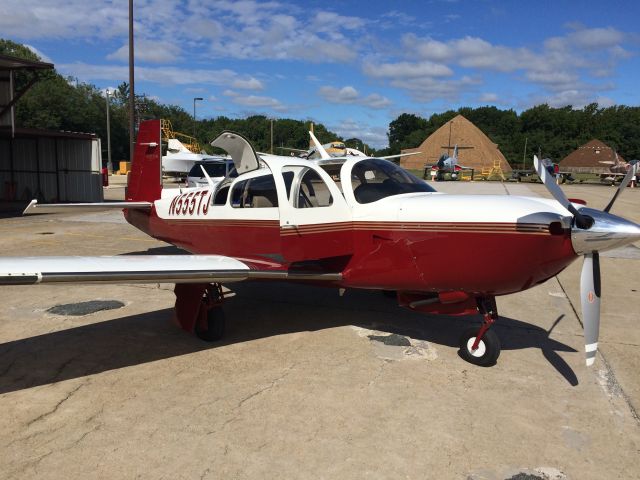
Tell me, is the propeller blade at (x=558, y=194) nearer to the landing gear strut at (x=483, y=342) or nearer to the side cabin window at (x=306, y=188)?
the landing gear strut at (x=483, y=342)

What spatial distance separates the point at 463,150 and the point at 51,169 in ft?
278

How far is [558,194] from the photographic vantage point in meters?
4.34

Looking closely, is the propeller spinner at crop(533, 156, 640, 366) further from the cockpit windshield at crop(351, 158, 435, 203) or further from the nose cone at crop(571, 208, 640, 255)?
the cockpit windshield at crop(351, 158, 435, 203)

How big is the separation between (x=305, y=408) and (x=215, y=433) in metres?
0.77

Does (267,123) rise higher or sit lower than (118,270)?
higher

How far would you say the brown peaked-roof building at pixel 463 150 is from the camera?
92.7m

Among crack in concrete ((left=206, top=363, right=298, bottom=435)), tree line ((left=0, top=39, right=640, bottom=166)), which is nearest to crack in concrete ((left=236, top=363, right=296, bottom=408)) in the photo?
crack in concrete ((left=206, top=363, right=298, bottom=435))

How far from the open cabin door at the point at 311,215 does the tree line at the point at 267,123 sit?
62.6 metres

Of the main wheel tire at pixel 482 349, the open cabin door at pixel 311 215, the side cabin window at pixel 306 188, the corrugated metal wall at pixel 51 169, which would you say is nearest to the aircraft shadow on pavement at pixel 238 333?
the main wheel tire at pixel 482 349

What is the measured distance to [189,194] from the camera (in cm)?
721

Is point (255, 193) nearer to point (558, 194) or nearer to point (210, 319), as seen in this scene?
point (210, 319)

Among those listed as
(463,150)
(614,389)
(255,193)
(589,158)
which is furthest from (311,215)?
(589,158)

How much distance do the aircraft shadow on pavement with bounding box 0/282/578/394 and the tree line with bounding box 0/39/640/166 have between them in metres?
61.5

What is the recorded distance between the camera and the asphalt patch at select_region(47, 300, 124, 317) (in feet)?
20.7
